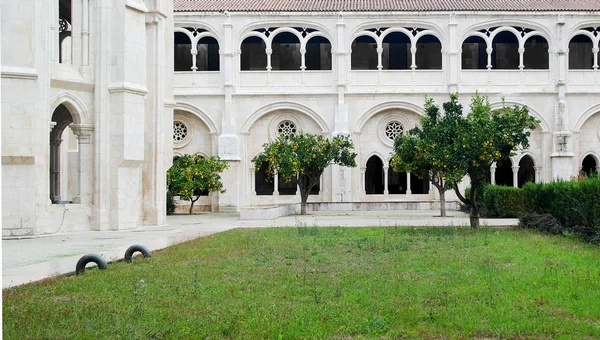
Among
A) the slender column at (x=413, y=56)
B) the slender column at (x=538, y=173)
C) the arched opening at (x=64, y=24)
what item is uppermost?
the slender column at (x=413, y=56)

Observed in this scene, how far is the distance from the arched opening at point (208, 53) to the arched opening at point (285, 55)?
11.6 ft

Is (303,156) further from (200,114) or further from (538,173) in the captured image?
(538,173)

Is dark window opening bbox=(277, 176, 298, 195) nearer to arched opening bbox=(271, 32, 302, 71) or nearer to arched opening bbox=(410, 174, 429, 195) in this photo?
arched opening bbox=(271, 32, 302, 71)

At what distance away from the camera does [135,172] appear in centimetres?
2395

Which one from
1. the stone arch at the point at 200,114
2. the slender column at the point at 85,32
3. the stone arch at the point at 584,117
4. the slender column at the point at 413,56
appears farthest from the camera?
the stone arch at the point at 584,117

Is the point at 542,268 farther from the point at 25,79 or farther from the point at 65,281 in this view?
the point at 25,79

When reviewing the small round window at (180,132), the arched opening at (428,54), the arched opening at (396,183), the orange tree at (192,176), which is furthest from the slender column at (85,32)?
the arched opening at (428,54)

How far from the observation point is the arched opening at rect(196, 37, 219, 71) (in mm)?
44219

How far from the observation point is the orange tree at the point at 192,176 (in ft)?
119

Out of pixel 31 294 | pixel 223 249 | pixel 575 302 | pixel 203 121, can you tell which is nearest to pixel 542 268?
pixel 575 302

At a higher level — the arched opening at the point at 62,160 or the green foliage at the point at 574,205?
the arched opening at the point at 62,160

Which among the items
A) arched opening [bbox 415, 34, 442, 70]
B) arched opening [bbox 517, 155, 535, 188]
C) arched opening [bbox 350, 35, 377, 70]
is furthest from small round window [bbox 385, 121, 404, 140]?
arched opening [bbox 517, 155, 535, 188]

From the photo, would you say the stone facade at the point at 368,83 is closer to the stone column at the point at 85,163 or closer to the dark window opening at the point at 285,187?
the dark window opening at the point at 285,187

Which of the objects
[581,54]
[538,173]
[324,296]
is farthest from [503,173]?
[324,296]
